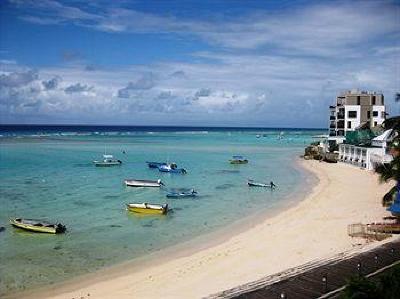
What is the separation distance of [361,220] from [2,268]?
2073 cm

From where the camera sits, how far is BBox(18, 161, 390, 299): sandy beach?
19141 millimetres

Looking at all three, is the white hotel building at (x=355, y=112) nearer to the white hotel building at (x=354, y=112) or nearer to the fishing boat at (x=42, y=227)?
the white hotel building at (x=354, y=112)

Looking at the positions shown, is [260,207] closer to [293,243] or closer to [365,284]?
[293,243]

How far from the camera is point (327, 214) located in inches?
1302

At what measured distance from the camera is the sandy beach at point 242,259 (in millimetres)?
19141

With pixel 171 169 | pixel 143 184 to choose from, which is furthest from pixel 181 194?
pixel 171 169

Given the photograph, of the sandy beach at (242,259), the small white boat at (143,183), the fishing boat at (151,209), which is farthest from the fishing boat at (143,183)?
the sandy beach at (242,259)

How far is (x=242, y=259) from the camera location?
75.0ft

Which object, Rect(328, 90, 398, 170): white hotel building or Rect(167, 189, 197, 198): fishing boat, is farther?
Rect(328, 90, 398, 170): white hotel building

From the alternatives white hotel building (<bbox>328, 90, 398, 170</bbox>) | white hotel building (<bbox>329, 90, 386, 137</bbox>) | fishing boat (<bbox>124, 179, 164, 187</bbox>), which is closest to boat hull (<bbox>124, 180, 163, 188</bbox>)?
fishing boat (<bbox>124, 179, 164, 187</bbox>)

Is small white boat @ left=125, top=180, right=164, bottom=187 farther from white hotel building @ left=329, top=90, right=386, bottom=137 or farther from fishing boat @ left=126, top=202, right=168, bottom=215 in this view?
white hotel building @ left=329, top=90, right=386, bottom=137

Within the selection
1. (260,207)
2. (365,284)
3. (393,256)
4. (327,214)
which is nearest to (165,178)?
(260,207)

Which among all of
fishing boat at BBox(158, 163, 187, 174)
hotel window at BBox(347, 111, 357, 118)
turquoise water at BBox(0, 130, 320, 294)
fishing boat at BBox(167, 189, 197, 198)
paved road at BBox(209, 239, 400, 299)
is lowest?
turquoise water at BBox(0, 130, 320, 294)

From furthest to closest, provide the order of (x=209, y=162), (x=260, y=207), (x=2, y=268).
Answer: (x=209, y=162) → (x=260, y=207) → (x=2, y=268)
